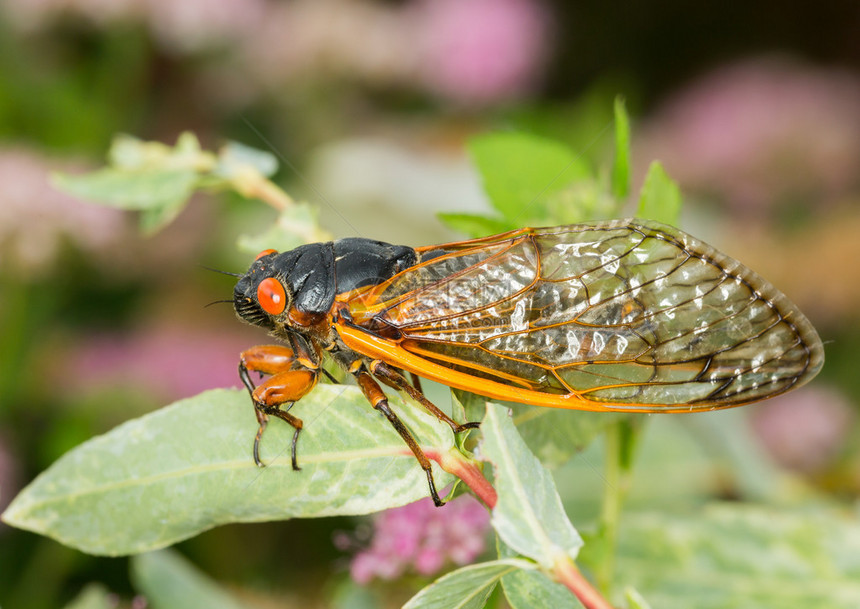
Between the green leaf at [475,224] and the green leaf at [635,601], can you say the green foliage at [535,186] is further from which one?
the green leaf at [635,601]

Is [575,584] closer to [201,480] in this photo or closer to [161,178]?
[201,480]

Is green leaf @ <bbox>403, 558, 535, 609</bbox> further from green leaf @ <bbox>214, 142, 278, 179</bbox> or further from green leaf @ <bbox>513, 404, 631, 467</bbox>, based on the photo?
green leaf @ <bbox>214, 142, 278, 179</bbox>

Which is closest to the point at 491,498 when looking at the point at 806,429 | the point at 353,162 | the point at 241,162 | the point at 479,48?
the point at 241,162

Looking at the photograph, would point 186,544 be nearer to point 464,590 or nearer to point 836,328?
point 464,590

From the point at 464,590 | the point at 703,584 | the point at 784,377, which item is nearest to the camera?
the point at 464,590

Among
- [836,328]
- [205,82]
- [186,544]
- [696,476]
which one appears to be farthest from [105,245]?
[836,328]
